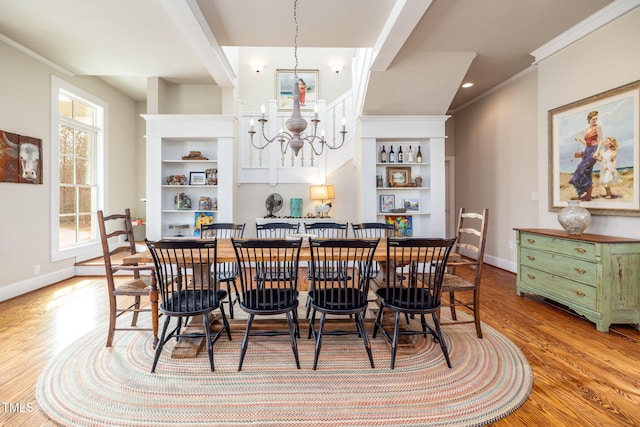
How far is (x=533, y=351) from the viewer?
7.84 feet

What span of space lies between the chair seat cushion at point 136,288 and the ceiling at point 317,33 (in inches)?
95.8

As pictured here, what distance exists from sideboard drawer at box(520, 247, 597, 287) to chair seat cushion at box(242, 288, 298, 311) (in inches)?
109

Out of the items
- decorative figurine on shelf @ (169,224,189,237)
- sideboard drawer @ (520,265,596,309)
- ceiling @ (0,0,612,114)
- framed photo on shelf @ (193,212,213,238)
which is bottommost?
sideboard drawer @ (520,265,596,309)

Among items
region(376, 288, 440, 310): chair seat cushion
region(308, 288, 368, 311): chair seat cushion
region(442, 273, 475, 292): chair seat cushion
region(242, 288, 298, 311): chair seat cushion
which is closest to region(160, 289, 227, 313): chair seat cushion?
region(242, 288, 298, 311): chair seat cushion

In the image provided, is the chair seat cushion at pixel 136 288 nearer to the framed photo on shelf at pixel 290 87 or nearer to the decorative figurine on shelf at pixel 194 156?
the decorative figurine on shelf at pixel 194 156

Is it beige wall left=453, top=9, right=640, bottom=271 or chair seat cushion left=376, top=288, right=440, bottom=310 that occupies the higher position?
beige wall left=453, top=9, right=640, bottom=271

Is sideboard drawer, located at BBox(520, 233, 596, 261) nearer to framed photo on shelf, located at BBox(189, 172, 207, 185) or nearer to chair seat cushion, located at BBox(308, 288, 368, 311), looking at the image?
chair seat cushion, located at BBox(308, 288, 368, 311)

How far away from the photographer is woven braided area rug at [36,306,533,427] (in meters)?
1.69

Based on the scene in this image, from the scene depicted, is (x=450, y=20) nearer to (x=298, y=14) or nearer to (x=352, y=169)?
(x=298, y=14)

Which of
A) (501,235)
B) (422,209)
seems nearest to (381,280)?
(422,209)

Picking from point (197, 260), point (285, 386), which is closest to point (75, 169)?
point (197, 260)

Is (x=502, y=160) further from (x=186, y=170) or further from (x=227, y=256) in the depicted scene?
(x=186, y=170)

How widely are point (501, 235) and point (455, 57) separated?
2.97 m

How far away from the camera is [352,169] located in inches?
209
